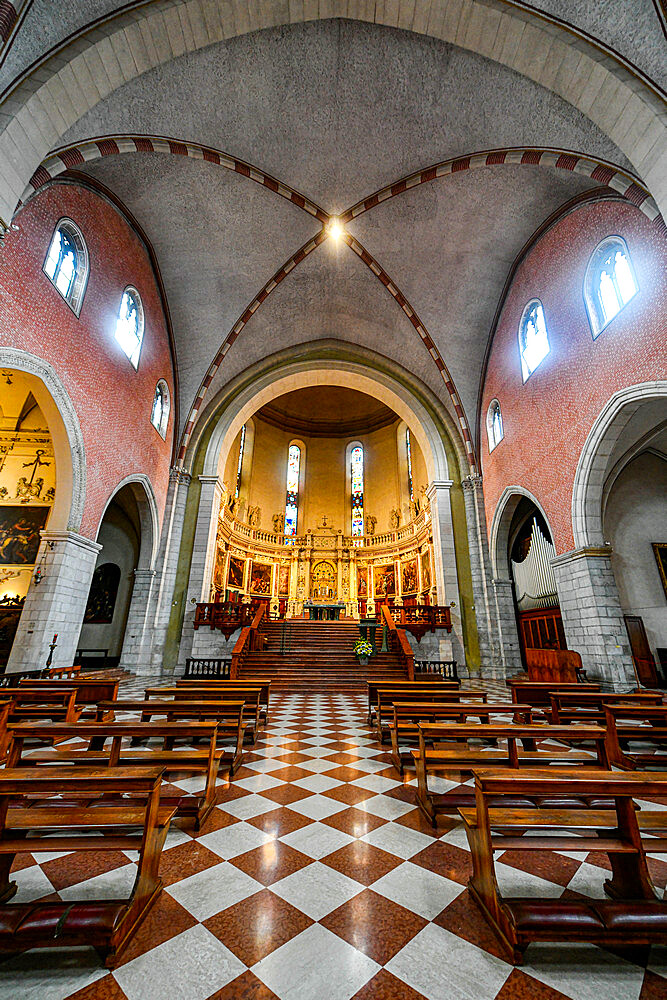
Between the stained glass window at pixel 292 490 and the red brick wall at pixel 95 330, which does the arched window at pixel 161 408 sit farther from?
the stained glass window at pixel 292 490

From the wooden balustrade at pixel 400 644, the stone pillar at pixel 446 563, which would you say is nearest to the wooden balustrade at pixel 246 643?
the wooden balustrade at pixel 400 644

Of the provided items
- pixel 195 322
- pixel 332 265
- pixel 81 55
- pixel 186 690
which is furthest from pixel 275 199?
pixel 186 690

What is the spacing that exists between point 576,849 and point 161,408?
45.5 ft

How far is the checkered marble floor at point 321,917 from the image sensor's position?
1.55 meters

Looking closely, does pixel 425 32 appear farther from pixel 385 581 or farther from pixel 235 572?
pixel 385 581

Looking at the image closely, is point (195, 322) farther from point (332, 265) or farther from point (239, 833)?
point (239, 833)

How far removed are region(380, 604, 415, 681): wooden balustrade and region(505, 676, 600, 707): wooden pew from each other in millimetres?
3081

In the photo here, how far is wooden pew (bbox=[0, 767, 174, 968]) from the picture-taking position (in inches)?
62.5

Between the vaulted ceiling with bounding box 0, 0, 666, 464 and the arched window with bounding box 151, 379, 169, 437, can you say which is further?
the arched window with bounding box 151, 379, 169, 437

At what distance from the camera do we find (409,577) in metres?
19.5

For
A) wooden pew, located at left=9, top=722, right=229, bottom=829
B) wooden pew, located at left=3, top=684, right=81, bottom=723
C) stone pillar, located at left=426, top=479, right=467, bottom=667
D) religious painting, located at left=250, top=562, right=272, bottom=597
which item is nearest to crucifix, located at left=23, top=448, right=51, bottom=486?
wooden pew, located at left=3, top=684, right=81, bottom=723

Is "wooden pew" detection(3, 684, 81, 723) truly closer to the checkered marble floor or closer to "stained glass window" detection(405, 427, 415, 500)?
the checkered marble floor

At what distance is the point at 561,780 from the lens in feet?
6.07

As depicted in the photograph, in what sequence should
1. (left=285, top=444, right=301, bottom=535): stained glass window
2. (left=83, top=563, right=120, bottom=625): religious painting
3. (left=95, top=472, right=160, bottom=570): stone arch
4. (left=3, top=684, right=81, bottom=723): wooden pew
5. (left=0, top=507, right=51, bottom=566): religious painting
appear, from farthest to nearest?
(left=285, top=444, right=301, bottom=535): stained glass window → (left=83, top=563, right=120, bottom=625): religious painting → (left=95, top=472, right=160, bottom=570): stone arch → (left=0, top=507, right=51, bottom=566): religious painting → (left=3, top=684, right=81, bottom=723): wooden pew
